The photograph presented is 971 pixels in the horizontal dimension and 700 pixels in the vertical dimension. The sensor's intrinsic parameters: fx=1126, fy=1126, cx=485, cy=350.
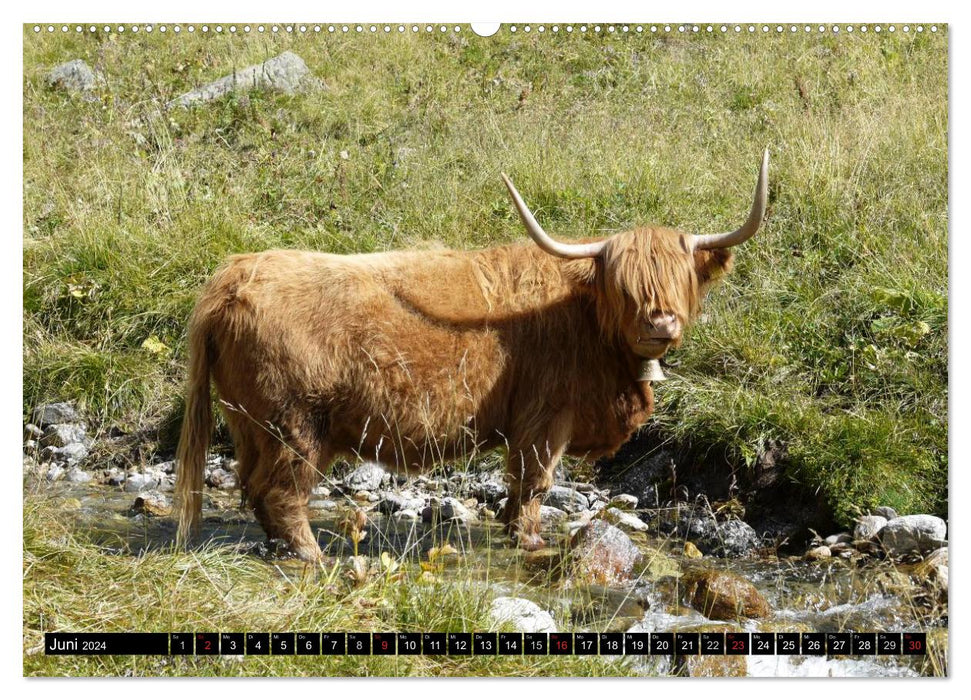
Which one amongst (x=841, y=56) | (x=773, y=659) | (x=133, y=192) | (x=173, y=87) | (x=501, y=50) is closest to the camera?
(x=773, y=659)

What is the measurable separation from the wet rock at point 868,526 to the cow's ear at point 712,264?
1456mm

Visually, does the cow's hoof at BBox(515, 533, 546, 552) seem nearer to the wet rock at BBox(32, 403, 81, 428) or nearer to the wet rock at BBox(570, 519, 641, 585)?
the wet rock at BBox(570, 519, 641, 585)

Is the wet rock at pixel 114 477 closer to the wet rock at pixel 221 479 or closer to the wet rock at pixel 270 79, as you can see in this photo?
the wet rock at pixel 221 479

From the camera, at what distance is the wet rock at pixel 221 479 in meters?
6.81

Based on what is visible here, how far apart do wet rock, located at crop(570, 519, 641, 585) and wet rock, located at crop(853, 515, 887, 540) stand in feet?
3.75

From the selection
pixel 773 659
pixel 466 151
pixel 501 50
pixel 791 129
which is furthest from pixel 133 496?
pixel 791 129

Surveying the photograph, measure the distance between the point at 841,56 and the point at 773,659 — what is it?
3.11 m

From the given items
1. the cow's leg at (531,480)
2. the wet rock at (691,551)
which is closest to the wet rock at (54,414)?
the cow's leg at (531,480)

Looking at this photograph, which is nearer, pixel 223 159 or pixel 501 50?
pixel 501 50

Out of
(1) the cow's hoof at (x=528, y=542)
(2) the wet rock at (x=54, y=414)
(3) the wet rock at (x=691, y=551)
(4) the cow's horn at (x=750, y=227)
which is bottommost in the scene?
(3) the wet rock at (x=691, y=551)

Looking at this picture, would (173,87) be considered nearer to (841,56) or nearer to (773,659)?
(841,56)

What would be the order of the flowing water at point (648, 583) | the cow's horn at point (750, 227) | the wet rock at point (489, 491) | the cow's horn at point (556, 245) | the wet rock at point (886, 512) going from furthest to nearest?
the wet rock at point (489, 491) < the wet rock at point (886, 512) < the cow's horn at point (556, 245) < the cow's horn at point (750, 227) < the flowing water at point (648, 583)

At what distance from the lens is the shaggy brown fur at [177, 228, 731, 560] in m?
5.25

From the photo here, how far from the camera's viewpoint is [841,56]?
18.4 feet
